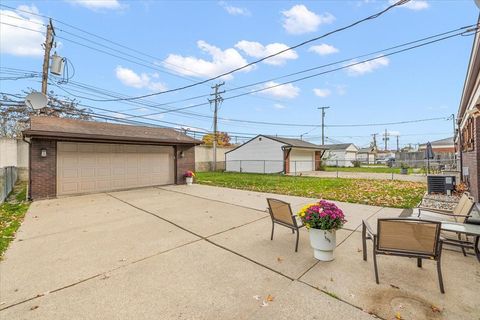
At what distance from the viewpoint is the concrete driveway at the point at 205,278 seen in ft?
7.35

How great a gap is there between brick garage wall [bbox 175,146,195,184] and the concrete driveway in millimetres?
7469

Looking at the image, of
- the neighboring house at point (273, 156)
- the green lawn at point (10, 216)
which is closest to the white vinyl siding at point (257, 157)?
the neighboring house at point (273, 156)

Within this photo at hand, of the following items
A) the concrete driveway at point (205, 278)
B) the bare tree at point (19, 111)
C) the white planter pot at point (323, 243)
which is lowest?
the concrete driveway at point (205, 278)

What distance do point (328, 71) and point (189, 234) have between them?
8168mm

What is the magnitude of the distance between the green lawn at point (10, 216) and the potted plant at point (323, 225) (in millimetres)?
4717

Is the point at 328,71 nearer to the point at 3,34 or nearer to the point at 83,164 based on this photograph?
the point at 83,164

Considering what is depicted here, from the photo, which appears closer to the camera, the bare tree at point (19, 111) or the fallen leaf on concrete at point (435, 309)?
the fallen leaf on concrete at point (435, 309)

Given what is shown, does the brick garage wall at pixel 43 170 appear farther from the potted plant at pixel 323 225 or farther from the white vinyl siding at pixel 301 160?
the white vinyl siding at pixel 301 160

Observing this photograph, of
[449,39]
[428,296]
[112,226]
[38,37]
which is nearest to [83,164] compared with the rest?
[112,226]

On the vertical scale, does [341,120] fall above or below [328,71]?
above

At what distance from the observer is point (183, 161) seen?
1270 cm

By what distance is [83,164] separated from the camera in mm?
9516

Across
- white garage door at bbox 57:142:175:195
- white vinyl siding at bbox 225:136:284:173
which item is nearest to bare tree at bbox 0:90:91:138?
white garage door at bbox 57:142:175:195

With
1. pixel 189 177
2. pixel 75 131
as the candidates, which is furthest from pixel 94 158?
pixel 189 177
